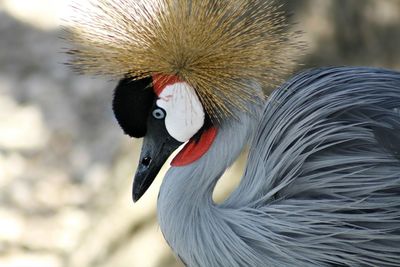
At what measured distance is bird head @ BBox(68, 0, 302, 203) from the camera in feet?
5.69

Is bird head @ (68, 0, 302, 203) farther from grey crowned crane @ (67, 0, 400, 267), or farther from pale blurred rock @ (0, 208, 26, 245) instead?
pale blurred rock @ (0, 208, 26, 245)

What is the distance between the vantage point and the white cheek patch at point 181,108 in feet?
5.68

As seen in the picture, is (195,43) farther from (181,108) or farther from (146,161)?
(146,161)

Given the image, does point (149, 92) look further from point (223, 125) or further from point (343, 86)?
point (343, 86)

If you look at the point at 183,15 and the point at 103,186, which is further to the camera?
the point at 103,186

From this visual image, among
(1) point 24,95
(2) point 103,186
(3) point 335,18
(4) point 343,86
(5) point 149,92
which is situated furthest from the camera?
(1) point 24,95

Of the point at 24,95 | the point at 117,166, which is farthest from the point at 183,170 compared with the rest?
the point at 24,95

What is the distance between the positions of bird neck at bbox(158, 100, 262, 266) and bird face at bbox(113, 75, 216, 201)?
2cm

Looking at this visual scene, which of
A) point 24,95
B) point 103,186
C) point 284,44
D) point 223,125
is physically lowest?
point 103,186

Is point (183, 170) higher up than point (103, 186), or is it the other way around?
point (183, 170)

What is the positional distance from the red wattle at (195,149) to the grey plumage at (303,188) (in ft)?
0.04

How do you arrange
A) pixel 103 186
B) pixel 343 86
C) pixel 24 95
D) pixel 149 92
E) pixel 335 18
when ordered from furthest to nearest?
1. pixel 24 95
2. pixel 103 186
3. pixel 335 18
4. pixel 343 86
5. pixel 149 92

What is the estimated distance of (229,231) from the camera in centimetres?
180

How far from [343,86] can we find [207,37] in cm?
32
